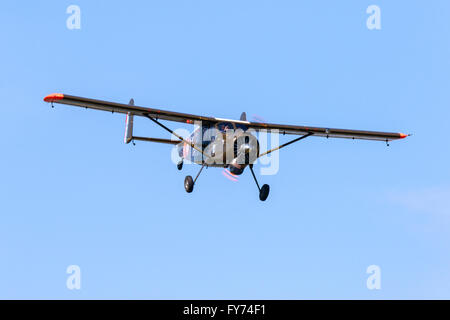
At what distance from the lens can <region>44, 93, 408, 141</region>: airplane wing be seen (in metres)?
24.7

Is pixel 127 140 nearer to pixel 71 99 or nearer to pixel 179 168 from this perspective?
pixel 179 168

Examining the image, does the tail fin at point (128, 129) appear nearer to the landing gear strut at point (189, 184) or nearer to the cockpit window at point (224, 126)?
the landing gear strut at point (189, 184)

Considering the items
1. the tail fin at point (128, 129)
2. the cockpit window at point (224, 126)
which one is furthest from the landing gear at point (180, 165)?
the cockpit window at point (224, 126)

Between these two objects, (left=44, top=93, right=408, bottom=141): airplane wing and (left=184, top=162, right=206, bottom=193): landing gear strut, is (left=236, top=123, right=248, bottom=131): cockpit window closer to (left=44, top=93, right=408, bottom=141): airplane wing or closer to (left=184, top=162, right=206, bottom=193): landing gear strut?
(left=44, top=93, right=408, bottom=141): airplane wing

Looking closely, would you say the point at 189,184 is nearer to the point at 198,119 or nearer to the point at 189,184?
the point at 189,184

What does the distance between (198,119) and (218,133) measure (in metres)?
1.03

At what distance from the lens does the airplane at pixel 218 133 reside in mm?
24922

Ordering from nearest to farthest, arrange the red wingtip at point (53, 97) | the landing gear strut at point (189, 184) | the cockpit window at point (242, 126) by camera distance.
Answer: the red wingtip at point (53, 97), the cockpit window at point (242, 126), the landing gear strut at point (189, 184)

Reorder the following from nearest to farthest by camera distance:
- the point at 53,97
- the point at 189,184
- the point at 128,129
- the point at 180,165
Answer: the point at 53,97 → the point at 189,184 → the point at 180,165 → the point at 128,129

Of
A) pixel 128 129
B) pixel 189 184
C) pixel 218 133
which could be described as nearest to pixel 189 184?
pixel 189 184

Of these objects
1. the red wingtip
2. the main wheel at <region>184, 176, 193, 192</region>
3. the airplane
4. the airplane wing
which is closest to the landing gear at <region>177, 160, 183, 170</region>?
the airplane

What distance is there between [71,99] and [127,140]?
6643 millimetres

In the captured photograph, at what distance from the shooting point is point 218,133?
85.0 ft

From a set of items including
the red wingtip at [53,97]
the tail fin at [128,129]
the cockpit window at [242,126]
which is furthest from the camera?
the tail fin at [128,129]
